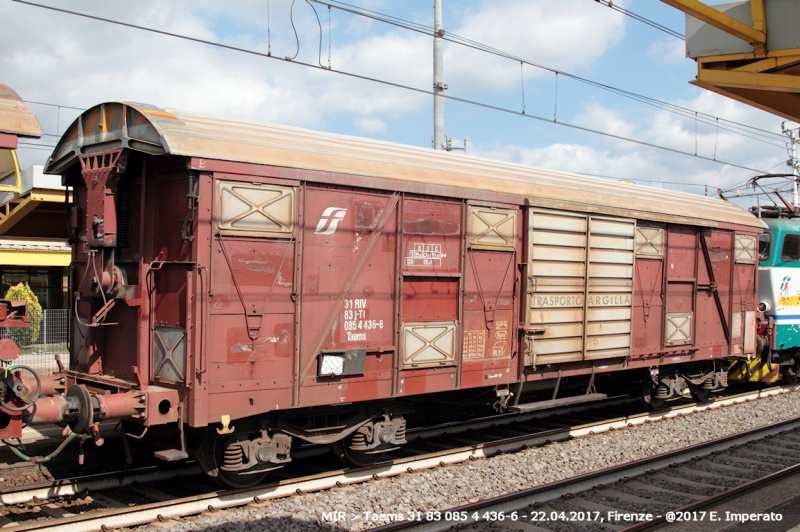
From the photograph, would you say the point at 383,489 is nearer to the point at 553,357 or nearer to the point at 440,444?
the point at 440,444

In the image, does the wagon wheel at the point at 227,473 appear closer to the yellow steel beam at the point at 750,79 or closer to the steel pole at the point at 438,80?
the yellow steel beam at the point at 750,79

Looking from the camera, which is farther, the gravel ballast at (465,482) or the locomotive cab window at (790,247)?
the locomotive cab window at (790,247)

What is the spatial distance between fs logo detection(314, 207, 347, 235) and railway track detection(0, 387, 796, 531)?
9.51 ft

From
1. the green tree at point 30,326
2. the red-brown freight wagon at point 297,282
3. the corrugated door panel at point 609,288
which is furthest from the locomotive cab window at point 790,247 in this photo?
the green tree at point 30,326

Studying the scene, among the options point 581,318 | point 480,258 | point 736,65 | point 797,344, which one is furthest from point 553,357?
point 797,344

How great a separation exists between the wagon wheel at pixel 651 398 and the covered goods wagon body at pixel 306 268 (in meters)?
2.52

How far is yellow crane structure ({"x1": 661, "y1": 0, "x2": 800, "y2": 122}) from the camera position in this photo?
6.05m

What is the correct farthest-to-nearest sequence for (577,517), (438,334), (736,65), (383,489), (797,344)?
(797,344), (438,334), (383,489), (577,517), (736,65)

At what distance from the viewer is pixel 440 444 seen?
10.3 metres

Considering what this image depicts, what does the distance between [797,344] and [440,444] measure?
10671 mm

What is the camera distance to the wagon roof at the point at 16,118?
6.11m

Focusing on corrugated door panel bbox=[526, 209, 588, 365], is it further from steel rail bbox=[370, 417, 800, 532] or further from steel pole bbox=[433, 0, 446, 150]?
steel pole bbox=[433, 0, 446, 150]

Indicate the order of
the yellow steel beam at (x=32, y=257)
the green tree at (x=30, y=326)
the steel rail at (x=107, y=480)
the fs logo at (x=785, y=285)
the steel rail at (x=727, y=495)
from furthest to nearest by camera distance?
the yellow steel beam at (x=32, y=257), the green tree at (x=30, y=326), the fs logo at (x=785, y=285), the steel rail at (x=107, y=480), the steel rail at (x=727, y=495)

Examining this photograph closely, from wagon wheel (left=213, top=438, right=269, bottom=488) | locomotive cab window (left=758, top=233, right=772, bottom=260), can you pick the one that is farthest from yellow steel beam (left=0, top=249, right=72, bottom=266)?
locomotive cab window (left=758, top=233, right=772, bottom=260)
